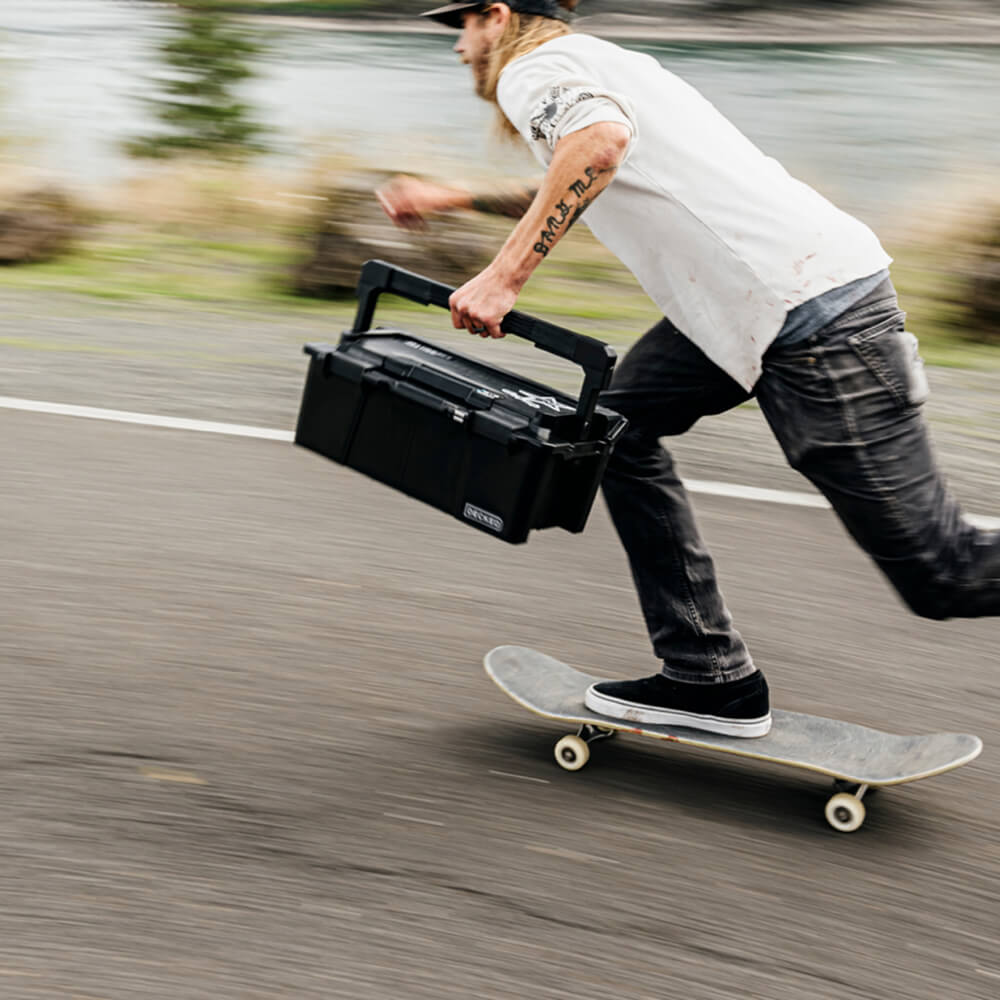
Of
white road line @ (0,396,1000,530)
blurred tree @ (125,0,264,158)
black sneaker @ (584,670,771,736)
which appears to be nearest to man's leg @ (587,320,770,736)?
black sneaker @ (584,670,771,736)

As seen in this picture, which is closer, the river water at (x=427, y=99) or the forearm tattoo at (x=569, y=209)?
the forearm tattoo at (x=569, y=209)

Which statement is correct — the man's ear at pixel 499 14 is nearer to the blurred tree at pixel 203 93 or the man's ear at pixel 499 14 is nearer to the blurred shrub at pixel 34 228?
the blurred shrub at pixel 34 228

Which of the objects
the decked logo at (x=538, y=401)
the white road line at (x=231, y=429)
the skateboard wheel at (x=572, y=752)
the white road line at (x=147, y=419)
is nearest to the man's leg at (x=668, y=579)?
the skateboard wheel at (x=572, y=752)

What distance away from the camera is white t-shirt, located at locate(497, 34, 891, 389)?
287 cm

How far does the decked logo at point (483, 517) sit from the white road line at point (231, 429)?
254 centimetres

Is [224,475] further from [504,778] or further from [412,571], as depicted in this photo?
[504,778]

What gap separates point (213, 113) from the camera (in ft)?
39.0

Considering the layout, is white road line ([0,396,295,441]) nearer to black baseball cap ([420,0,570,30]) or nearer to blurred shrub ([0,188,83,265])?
black baseball cap ([420,0,570,30])

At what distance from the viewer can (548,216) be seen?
9.49ft

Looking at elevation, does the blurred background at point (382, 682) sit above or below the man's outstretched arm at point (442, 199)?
below

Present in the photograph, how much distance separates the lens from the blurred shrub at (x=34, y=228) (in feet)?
30.2

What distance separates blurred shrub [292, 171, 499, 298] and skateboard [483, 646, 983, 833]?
16.1ft

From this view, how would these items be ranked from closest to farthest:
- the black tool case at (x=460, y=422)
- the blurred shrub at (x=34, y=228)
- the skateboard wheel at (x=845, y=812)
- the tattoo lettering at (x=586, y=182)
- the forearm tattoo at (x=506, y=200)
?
the tattoo lettering at (x=586, y=182) → the black tool case at (x=460, y=422) → the skateboard wheel at (x=845, y=812) → the forearm tattoo at (x=506, y=200) → the blurred shrub at (x=34, y=228)

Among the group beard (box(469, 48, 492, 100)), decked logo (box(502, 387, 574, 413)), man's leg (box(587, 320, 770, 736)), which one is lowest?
man's leg (box(587, 320, 770, 736))
